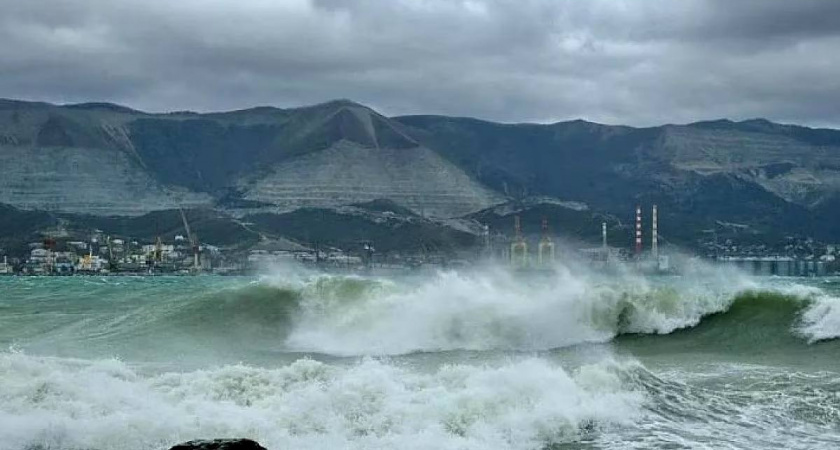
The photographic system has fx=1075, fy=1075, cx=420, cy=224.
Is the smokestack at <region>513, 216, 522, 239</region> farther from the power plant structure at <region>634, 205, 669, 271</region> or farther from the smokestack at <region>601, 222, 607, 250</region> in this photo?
the power plant structure at <region>634, 205, 669, 271</region>

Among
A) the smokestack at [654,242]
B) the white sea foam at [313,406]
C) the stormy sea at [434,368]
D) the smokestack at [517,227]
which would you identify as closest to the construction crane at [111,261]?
the smokestack at [517,227]

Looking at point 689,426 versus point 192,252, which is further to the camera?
point 192,252

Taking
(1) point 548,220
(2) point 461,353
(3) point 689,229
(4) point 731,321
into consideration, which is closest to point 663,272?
(1) point 548,220

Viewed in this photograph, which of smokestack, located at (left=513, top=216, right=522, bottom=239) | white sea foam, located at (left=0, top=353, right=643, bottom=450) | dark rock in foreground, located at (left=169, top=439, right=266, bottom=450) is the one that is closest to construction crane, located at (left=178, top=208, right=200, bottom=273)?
smokestack, located at (left=513, top=216, right=522, bottom=239)

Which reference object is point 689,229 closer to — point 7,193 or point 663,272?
point 663,272

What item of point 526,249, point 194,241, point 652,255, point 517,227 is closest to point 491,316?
point 526,249
